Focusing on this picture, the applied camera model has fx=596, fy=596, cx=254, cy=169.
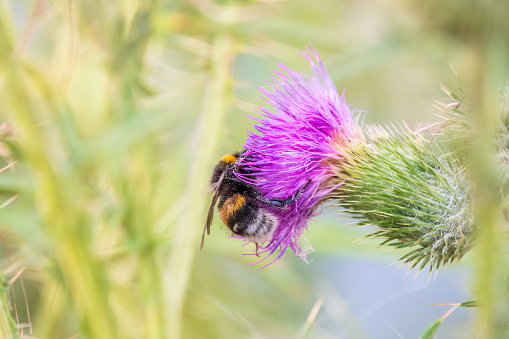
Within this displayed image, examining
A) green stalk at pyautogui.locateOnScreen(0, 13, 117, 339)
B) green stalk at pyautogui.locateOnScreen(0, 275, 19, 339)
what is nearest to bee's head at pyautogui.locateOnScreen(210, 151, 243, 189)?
green stalk at pyautogui.locateOnScreen(0, 13, 117, 339)

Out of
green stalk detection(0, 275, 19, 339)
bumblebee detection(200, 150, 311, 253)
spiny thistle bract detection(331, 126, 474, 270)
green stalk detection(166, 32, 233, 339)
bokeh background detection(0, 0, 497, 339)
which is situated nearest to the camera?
green stalk detection(0, 275, 19, 339)

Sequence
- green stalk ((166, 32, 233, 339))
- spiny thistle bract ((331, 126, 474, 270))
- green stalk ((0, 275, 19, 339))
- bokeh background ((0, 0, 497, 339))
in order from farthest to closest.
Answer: green stalk ((166, 32, 233, 339)) → bokeh background ((0, 0, 497, 339)) → spiny thistle bract ((331, 126, 474, 270)) → green stalk ((0, 275, 19, 339))

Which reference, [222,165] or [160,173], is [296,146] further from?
[160,173]

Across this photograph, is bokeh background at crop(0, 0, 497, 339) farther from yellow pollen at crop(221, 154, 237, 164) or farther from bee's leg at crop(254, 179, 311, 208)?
yellow pollen at crop(221, 154, 237, 164)

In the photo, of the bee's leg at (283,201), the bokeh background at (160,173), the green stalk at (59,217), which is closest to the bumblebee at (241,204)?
the bee's leg at (283,201)

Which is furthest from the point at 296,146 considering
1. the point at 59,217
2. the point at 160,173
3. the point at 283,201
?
the point at 160,173
